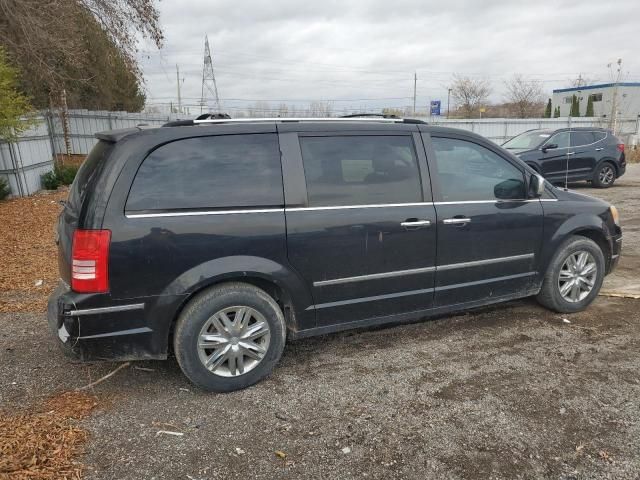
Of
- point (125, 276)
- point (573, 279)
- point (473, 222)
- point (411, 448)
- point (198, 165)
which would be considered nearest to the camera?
point (411, 448)

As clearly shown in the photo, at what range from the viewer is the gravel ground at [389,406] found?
254cm

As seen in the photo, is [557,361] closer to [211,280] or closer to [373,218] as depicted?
[373,218]

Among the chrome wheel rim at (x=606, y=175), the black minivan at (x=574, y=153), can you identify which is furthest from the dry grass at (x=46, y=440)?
the chrome wheel rim at (x=606, y=175)

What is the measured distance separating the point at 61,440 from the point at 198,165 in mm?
1824

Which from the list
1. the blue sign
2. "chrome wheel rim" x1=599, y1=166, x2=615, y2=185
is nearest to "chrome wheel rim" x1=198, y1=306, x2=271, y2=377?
"chrome wheel rim" x1=599, y1=166, x2=615, y2=185

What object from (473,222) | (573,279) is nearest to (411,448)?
(473,222)

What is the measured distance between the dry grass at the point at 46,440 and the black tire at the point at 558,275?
391 centimetres

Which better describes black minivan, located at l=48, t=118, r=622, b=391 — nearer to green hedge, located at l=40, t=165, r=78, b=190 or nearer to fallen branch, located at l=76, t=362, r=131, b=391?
fallen branch, located at l=76, t=362, r=131, b=391

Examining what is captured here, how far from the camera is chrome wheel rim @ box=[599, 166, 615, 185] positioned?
42.2 ft

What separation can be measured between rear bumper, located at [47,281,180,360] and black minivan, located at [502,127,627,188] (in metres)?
11.2

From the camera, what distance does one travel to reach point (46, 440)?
8.76ft

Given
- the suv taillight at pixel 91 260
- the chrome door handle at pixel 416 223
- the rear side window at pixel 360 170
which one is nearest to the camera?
the suv taillight at pixel 91 260

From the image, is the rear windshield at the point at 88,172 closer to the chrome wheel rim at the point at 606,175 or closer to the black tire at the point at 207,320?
the black tire at the point at 207,320

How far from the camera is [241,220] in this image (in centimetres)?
314
